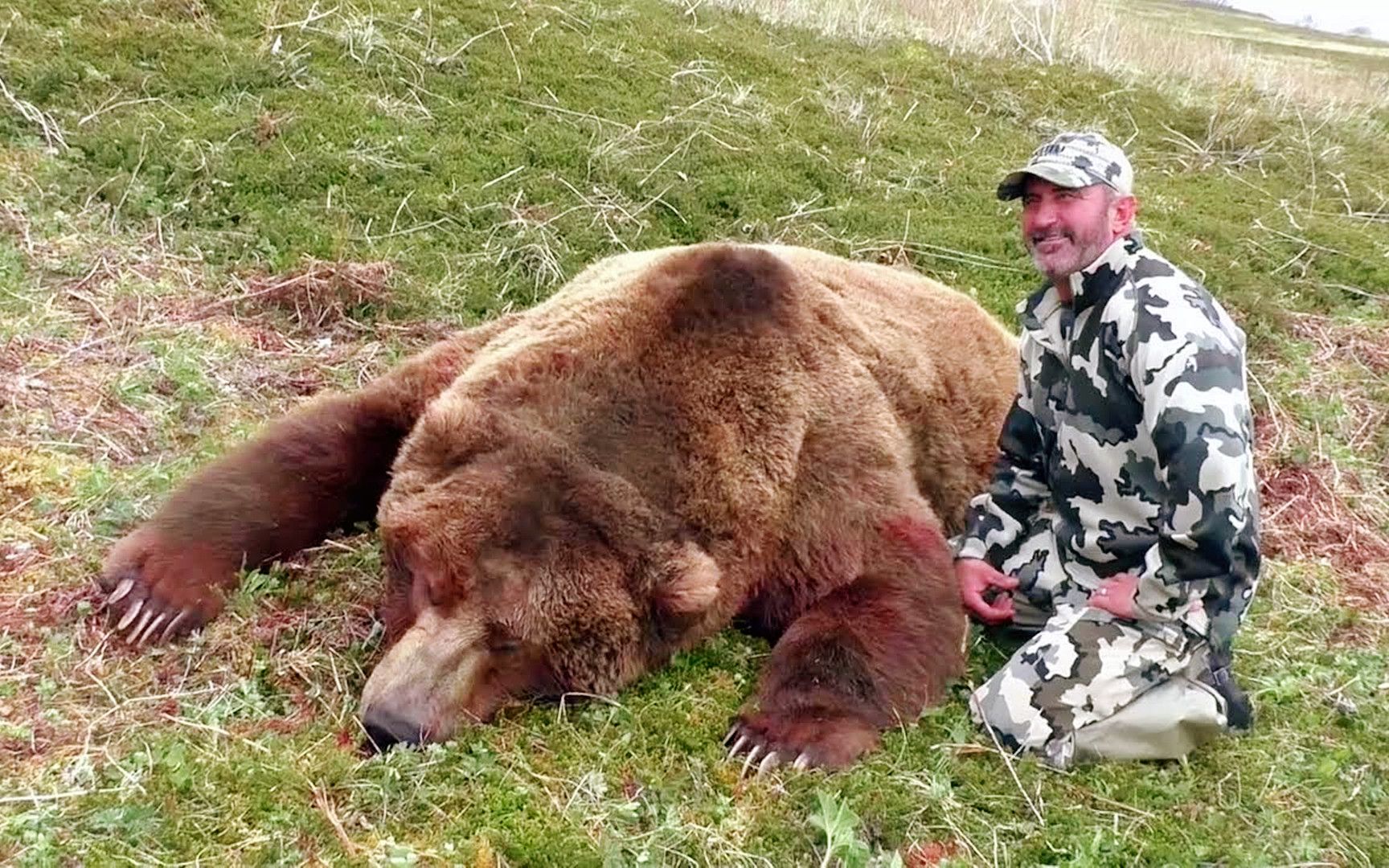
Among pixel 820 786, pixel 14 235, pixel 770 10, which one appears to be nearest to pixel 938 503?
pixel 820 786

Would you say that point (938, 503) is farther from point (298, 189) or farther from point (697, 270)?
point (298, 189)

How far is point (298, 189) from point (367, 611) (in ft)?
12.3

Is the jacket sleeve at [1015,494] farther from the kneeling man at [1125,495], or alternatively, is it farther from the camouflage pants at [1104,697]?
the camouflage pants at [1104,697]

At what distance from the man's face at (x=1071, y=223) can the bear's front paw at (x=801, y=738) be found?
156 centimetres

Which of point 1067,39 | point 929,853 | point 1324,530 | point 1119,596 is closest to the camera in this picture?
point 929,853

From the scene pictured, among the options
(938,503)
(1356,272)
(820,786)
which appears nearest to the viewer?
(820,786)

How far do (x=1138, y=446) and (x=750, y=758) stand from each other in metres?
1.56

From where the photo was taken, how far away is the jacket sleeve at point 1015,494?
14.4 ft

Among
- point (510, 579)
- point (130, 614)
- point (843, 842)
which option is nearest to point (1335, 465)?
point (843, 842)

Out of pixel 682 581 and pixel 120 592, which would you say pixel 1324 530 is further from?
pixel 120 592

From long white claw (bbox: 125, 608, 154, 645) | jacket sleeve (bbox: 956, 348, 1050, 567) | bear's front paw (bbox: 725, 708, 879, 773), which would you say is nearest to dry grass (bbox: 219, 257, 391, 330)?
long white claw (bbox: 125, 608, 154, 645)

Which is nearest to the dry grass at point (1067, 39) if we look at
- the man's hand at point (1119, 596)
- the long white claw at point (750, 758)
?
the man's hand at point (1119, 596)

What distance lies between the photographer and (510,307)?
253 inches

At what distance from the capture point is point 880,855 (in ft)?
10.3
